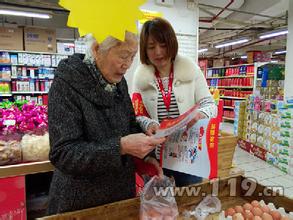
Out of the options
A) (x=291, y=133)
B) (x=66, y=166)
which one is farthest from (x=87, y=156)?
(x=291, y=133)

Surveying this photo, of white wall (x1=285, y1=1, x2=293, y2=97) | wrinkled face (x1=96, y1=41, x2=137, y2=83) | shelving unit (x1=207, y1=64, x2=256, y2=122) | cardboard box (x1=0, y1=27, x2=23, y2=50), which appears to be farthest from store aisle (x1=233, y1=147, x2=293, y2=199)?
cardboard box (x1=0, y1=27, x2=23, y2=50)

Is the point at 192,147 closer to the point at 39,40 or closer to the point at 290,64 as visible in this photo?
the point at 290,64

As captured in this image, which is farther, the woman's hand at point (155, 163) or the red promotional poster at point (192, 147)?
the woman's hand at point (155, 163)

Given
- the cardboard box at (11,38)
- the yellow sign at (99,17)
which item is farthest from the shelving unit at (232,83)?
the yellow sign at (99,17)

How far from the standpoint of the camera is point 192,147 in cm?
109

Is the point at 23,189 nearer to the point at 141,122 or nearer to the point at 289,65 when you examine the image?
the point at 141,122

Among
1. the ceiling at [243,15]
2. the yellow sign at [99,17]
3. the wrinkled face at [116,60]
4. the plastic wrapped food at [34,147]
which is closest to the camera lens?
the yellow sign at [99,17]

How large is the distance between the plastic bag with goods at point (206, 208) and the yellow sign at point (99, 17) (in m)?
0.80

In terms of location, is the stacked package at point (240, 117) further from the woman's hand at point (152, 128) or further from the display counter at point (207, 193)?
the woman's hand at point (152, 128)

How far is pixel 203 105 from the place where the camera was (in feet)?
5.08

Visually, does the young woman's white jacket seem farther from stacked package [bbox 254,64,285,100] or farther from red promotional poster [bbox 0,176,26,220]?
stacked package [bbox 254,64,285,100]

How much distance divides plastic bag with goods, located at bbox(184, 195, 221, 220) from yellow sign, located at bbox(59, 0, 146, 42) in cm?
80

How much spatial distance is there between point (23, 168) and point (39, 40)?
5.75 m

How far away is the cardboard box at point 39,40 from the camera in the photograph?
257 inches
